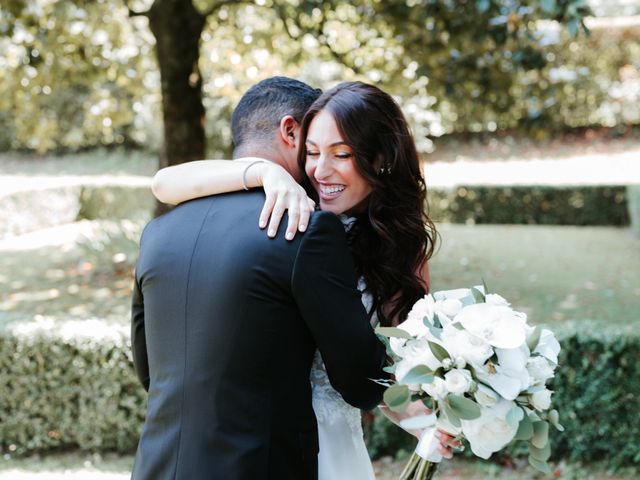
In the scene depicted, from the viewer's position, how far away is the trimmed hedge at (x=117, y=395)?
15.9 feet

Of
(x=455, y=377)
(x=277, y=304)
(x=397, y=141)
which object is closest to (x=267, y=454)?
(x=277, y=304)

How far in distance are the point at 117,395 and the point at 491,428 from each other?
404 cm

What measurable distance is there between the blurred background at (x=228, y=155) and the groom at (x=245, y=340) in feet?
6.53

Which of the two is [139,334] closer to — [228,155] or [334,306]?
[334,306]

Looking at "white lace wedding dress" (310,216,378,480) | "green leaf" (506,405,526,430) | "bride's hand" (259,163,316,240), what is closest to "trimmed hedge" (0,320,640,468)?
"white lace wedding dress" (310,216,378,480)

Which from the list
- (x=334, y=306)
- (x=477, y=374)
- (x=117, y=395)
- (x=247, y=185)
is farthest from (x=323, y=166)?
(x=117, y=395)

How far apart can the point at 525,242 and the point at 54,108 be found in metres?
13.5

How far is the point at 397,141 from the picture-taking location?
209 cm

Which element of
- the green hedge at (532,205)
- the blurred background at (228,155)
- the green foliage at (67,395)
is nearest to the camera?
the blurred background at (228,155)

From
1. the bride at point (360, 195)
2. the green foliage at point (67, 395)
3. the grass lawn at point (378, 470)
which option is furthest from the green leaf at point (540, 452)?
the green foliage at point (67, 395)

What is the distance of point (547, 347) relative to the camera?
70.2 inches

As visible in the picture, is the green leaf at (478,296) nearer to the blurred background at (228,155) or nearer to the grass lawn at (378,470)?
the blurred background at (228,155)

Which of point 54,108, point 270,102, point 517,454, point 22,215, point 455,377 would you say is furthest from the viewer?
point 54,108

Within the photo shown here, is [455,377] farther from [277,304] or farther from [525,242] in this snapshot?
[525,242]
